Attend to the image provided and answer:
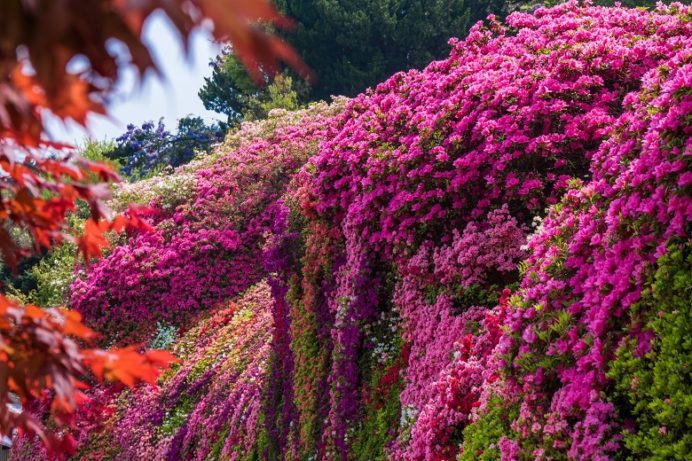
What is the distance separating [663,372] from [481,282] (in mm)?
3127

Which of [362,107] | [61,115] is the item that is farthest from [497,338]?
[362,107]

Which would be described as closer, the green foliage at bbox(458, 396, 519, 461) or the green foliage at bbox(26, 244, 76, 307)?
the green foliage at bbox(458, 396, 519, 461)

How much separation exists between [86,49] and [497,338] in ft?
15.6

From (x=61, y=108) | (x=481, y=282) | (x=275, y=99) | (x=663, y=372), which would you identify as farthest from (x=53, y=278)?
(x=61, y=108)

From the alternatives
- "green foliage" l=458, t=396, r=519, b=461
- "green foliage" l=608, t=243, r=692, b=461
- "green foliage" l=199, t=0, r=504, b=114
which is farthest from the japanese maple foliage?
"green foliage" l=199, t=0, r=504, b=114

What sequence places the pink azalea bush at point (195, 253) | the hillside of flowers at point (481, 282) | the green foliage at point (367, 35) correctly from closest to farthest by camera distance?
the hillside of flowers at point (481, 282) < the pink azalea bush at point (195, 253) < the green foliage at point (367, 35)

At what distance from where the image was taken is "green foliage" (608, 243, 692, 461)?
3.93 meters

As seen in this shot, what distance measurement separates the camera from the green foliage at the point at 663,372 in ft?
12.9

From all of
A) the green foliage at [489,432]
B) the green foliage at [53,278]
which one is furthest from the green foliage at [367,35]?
the green foliage at [489,432]

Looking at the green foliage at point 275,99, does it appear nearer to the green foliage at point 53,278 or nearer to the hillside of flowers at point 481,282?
the green foliage at point 53,278

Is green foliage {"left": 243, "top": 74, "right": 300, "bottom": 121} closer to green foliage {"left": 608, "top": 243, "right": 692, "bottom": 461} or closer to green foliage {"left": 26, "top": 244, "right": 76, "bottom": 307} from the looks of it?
green foliage {"left": 26, "top": 244, "right": 76, "bottom": 307}

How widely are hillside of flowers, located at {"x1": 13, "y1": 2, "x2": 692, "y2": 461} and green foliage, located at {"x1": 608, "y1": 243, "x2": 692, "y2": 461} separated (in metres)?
0.01

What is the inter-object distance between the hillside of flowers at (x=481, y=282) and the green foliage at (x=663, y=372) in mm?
11

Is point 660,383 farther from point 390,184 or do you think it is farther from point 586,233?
point 390,184
